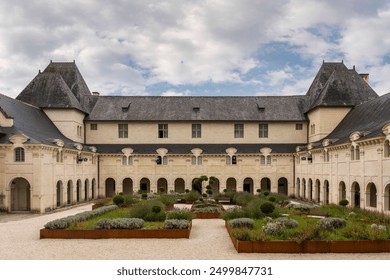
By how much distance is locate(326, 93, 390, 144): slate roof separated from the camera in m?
29.6

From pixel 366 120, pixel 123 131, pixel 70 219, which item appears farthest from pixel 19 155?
pixel 366 120

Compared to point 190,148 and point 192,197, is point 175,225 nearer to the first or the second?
point 192,197

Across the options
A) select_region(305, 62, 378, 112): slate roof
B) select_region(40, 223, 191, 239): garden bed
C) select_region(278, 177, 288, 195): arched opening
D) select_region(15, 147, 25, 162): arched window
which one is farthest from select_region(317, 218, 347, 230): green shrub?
select_region(278, 177, 288, 195): arched opening

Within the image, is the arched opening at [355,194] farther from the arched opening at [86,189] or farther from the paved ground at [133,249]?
the arched opening at [86,189]

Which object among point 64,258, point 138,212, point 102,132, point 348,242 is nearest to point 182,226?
point 138,212

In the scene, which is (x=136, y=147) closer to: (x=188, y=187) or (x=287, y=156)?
(x=188, y=187)

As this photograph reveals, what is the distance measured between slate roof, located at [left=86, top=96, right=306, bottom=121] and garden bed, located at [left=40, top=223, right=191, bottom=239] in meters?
30.2

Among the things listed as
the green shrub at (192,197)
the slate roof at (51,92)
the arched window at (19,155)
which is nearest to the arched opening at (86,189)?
the slate roof at (51,92)

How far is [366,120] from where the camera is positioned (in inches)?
1371

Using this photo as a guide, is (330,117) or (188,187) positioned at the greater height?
(330,117)

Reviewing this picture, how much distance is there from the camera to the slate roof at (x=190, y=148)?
153ft

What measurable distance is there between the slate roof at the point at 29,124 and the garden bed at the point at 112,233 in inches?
561

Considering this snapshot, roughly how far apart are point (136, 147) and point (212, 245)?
103ft

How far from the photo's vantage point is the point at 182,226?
19.7 meters
